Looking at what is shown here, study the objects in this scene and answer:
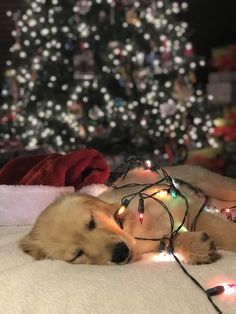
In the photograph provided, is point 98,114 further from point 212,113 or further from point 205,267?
point 205,267

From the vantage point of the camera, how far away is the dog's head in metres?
1.14

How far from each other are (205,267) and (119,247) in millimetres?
208

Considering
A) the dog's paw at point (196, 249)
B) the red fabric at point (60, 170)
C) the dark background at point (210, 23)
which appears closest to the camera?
the dog's paw at point (196, 249)

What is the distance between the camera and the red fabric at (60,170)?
1.62m

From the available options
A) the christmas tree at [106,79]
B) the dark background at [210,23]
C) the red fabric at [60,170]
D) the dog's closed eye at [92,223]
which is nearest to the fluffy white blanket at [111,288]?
the dog's closed eye at [92,223]

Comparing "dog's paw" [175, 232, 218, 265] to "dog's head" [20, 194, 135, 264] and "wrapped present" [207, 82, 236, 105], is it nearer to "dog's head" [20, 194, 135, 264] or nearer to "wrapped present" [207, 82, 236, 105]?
"dog's head" [20, 194, 135, 264]

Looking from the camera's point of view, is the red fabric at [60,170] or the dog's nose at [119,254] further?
the red fabric at [60,170]

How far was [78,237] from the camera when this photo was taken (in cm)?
117

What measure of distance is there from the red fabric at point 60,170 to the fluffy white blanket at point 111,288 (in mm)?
527

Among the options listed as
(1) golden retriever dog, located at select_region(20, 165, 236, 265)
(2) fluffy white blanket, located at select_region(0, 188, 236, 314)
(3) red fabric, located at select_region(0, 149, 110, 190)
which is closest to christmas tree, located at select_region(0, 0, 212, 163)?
(3) red fabric, located at select_region(0, 149, 110, 190)

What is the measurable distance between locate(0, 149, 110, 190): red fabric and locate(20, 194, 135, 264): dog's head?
354 millimetres

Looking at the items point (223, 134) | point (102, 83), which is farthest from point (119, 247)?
point (223, 134)

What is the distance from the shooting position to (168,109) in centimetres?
401

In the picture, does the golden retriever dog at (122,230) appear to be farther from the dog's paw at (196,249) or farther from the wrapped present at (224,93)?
the wrapped present at (224,93)
